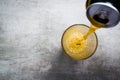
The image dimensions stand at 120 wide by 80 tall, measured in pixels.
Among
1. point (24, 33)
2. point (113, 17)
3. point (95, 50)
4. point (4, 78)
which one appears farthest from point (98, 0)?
point (4, 78)

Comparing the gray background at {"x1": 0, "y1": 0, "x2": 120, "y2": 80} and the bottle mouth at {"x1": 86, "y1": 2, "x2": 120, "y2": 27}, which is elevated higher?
the bottle mouth at {"x1": 86, "y1": 2, "x2": 120, "y2": 27}

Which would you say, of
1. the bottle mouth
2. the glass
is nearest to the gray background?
the glass

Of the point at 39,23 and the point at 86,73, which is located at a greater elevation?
the point at 39,23

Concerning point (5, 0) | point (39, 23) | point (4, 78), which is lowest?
point (4, 78)

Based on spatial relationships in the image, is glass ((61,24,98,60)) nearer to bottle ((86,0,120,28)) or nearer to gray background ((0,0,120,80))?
gray background ((0,0,120,80))

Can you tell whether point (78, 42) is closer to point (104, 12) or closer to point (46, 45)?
point (46, 45)

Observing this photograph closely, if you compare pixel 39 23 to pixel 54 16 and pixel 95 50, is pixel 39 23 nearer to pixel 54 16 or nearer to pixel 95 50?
pixel 54 16
